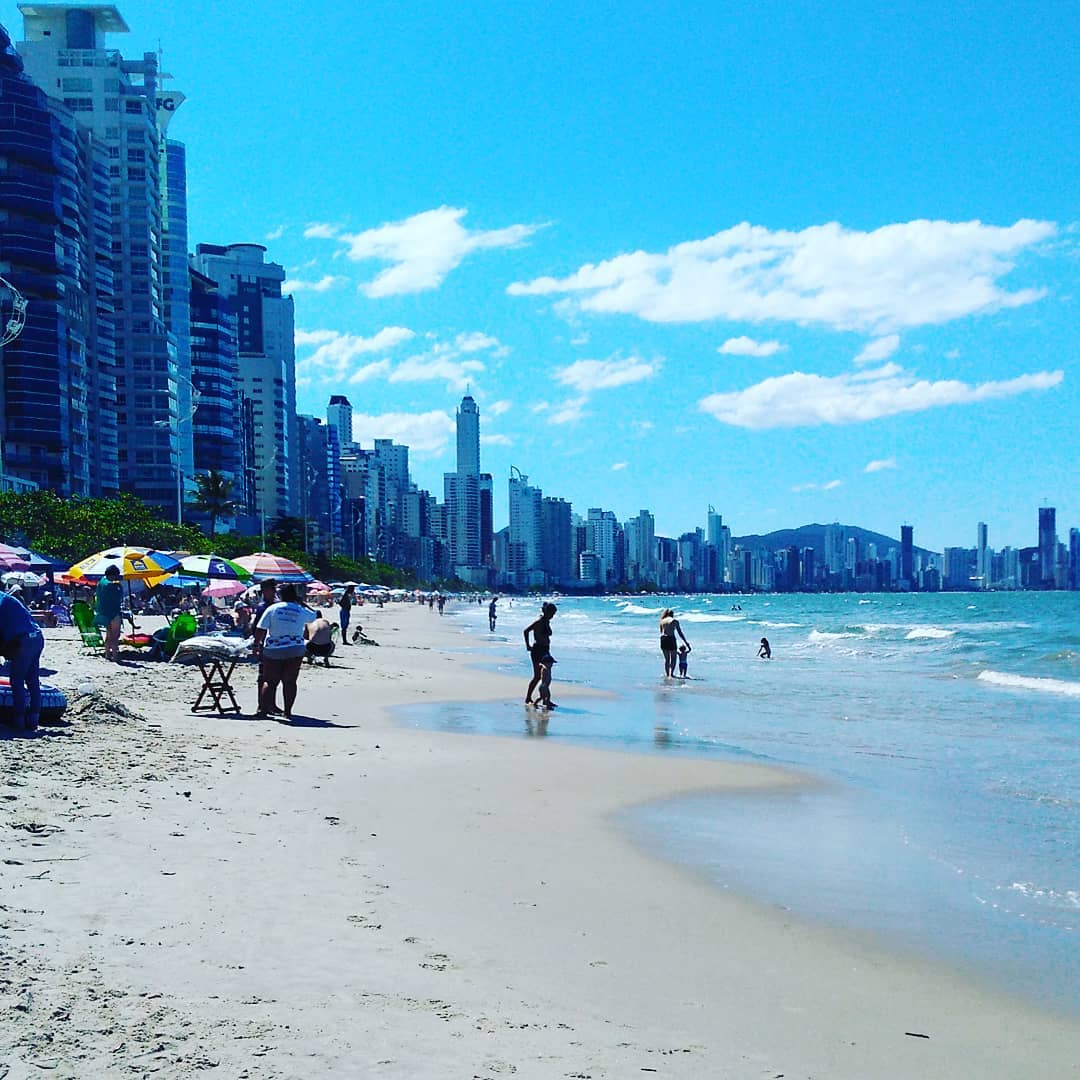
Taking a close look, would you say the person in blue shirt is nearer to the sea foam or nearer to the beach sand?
the beach sand

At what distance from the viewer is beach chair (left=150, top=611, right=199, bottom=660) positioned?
752 inches

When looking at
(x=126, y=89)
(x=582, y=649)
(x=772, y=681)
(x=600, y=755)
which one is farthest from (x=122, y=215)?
(x=600, y=755)

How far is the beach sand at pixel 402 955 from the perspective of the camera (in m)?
4.01

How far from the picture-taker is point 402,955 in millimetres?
5031

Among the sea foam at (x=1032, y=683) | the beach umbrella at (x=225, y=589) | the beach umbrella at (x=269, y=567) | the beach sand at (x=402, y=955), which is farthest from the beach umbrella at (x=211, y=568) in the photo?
the sea foam at (x=1032, y=683)

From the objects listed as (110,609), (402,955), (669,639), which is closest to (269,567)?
(110,609)

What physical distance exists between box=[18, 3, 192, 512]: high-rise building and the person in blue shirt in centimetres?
Answer: 11779

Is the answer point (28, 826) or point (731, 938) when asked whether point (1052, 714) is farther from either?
point (28, 826)

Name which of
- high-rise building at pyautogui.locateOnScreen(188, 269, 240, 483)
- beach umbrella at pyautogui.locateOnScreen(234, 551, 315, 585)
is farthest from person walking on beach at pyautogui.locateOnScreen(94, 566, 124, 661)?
high-rise building at pyautogui.locateOnScreen(188, 269, 240, 483)

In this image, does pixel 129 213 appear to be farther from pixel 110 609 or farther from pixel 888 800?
pixel 888 800

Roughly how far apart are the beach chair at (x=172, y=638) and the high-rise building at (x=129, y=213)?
108 m

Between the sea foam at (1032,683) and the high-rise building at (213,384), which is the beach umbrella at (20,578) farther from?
the high-rise building at (213,384)

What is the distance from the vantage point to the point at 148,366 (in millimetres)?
124938

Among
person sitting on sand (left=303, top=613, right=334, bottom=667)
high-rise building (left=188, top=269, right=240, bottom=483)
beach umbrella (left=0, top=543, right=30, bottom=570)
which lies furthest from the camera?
high-rise building (left=188, top=269, right=240, bottom=483)
